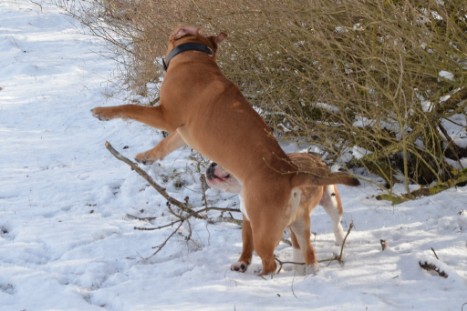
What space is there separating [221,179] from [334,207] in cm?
101

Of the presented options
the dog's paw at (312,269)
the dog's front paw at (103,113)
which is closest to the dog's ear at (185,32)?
the dog's front paw at (103,113)

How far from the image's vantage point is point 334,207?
5.57 m

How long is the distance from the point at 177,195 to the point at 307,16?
2.74 m

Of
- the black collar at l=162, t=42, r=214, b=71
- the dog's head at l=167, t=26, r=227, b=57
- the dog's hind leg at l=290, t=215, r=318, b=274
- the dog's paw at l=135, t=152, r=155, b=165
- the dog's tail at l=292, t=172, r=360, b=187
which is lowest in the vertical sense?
the dog's hind leg at l=290, t=215, r=318, b=274

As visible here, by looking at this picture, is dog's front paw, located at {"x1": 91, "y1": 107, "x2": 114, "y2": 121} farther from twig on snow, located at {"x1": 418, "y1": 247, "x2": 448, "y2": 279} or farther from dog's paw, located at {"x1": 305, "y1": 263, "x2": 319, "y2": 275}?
twig on snow, located at {"x1": 418, "y1": 247, "x2": 448, "y2": 279}

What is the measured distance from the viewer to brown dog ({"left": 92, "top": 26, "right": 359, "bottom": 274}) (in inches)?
185

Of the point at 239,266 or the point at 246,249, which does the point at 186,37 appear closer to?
the point at 246,249

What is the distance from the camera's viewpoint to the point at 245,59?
299 inches

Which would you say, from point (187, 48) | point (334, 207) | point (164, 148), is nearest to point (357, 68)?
point (334, 207)

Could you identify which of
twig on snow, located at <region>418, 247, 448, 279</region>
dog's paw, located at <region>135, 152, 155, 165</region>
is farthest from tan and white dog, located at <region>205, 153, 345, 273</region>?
twig on snow, located at <region>418, 247, 448, 279</region>

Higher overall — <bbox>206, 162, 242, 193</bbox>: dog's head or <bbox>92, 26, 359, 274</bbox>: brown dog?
<bbox>92, 26, 359, 274</bbox>: brown dog

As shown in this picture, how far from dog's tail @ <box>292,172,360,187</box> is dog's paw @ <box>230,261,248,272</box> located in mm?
884

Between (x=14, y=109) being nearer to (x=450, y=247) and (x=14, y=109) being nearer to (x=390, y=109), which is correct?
(x=390, y=109)

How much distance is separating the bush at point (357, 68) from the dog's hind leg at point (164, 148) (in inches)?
39.1
